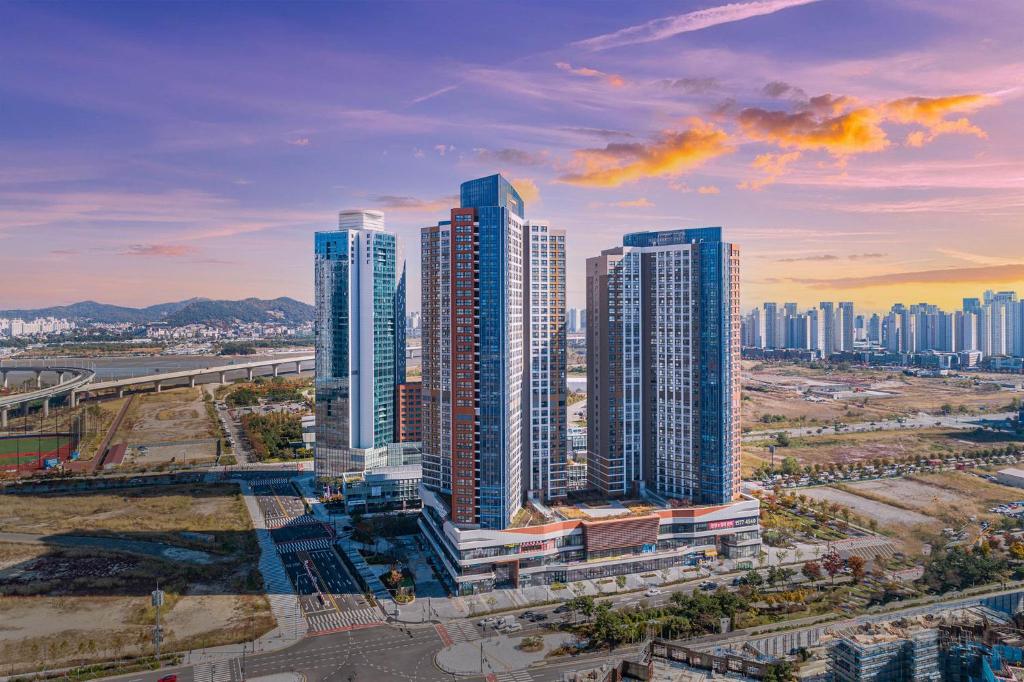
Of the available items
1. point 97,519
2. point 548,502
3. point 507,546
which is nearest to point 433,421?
point 548,502

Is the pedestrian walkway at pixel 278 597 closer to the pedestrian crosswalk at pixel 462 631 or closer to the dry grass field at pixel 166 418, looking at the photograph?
the pedestrian crosswalk at pixel 462 631

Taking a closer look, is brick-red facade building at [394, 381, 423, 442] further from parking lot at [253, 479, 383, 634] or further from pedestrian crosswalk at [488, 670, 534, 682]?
pedestrian crosswalk at [488, 670, 534, 682]

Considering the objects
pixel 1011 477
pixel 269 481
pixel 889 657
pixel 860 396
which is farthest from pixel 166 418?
pixel 860 396

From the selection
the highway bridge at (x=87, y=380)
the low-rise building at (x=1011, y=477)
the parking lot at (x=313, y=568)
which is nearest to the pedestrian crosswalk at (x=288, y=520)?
the parking lot at (x=313, y=568)

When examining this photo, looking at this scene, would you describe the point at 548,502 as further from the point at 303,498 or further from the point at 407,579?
the point at 303,498

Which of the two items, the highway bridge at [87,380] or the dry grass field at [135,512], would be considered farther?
the highway bridge at [87,380]

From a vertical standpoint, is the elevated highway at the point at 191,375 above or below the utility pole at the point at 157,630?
above
